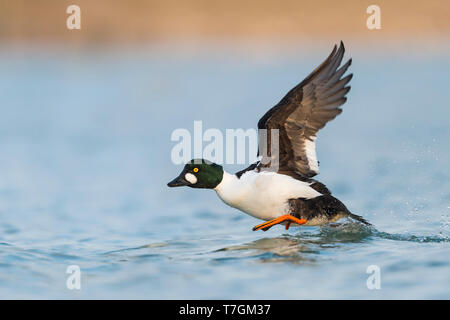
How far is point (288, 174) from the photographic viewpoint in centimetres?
824

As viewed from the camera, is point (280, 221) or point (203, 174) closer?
point (280, 221)

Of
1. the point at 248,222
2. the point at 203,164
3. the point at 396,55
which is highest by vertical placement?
the point at 396,55

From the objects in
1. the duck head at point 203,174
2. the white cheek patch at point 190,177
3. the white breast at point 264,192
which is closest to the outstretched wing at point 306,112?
the white breast at point 264,192

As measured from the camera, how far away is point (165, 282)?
6992mm

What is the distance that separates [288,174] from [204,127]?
886cm

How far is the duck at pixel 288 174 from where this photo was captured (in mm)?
7766

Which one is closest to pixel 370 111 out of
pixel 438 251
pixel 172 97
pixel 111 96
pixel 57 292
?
pixel 172 97

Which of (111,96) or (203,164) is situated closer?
(203,164)

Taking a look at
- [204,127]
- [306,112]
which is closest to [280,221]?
[306,112]

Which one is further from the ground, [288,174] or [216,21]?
[216,21]

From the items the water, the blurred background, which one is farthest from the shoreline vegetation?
the water

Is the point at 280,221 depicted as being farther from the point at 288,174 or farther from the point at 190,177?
the point at 190,177

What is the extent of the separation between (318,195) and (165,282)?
202 cm

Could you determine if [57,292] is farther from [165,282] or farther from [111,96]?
[111,96]
